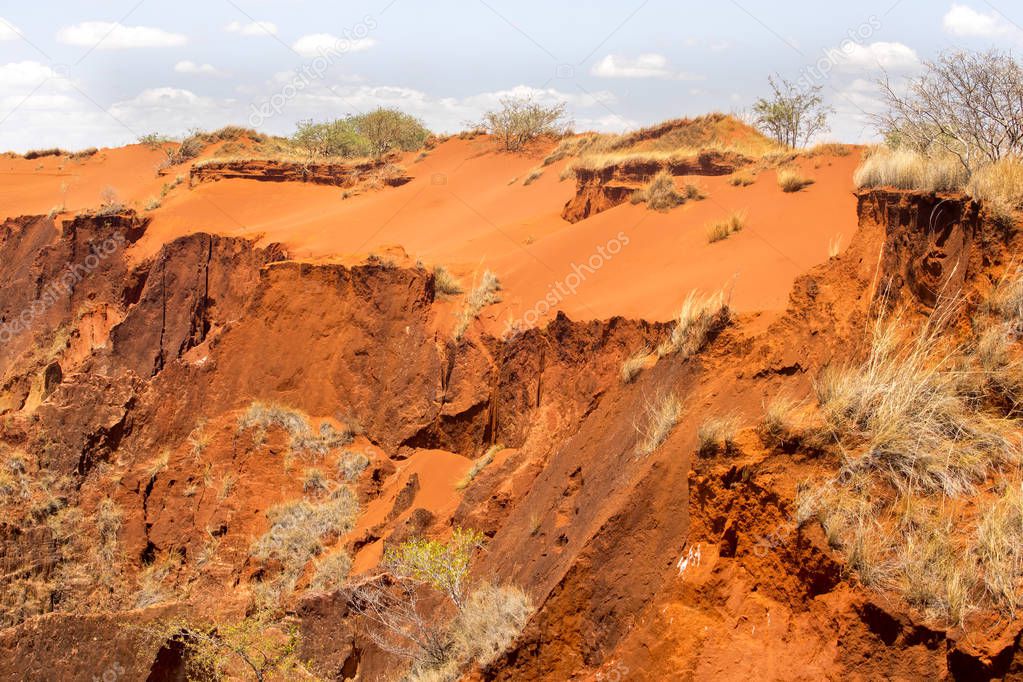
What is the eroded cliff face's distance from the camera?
5.45 meters

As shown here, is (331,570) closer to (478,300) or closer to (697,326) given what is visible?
(478,300)

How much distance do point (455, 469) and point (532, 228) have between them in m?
8.00

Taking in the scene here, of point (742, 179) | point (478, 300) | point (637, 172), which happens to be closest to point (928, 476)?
point (478, 300)

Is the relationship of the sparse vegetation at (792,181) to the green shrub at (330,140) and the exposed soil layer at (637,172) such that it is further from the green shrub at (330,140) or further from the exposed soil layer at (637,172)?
the green shrub at (330,140)

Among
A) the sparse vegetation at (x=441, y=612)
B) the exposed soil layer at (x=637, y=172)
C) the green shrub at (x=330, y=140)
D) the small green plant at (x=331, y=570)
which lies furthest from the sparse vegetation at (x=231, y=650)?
the green shrub at (x=330, y=140)

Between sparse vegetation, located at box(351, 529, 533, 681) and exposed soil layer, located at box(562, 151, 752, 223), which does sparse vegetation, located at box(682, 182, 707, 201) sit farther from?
sparse vegetation, located at box(351, 529, 533, 681)

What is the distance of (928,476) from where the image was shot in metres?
5.19

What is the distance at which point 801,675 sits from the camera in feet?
16.3

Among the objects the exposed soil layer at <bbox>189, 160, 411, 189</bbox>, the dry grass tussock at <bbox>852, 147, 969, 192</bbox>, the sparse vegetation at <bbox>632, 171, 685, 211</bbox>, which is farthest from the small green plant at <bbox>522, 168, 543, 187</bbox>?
the dry grass tussock at <bbox>852, 147, 969, 192</bbox>

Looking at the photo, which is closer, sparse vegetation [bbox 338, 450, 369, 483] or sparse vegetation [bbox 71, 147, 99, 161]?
sparse vegetation [bbox 338, 450, 369, 483]

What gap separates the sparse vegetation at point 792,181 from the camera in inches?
584

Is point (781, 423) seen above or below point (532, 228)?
above

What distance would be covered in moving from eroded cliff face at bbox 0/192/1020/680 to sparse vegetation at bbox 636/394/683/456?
0.12 m

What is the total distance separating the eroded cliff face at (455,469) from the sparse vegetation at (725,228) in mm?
2963
